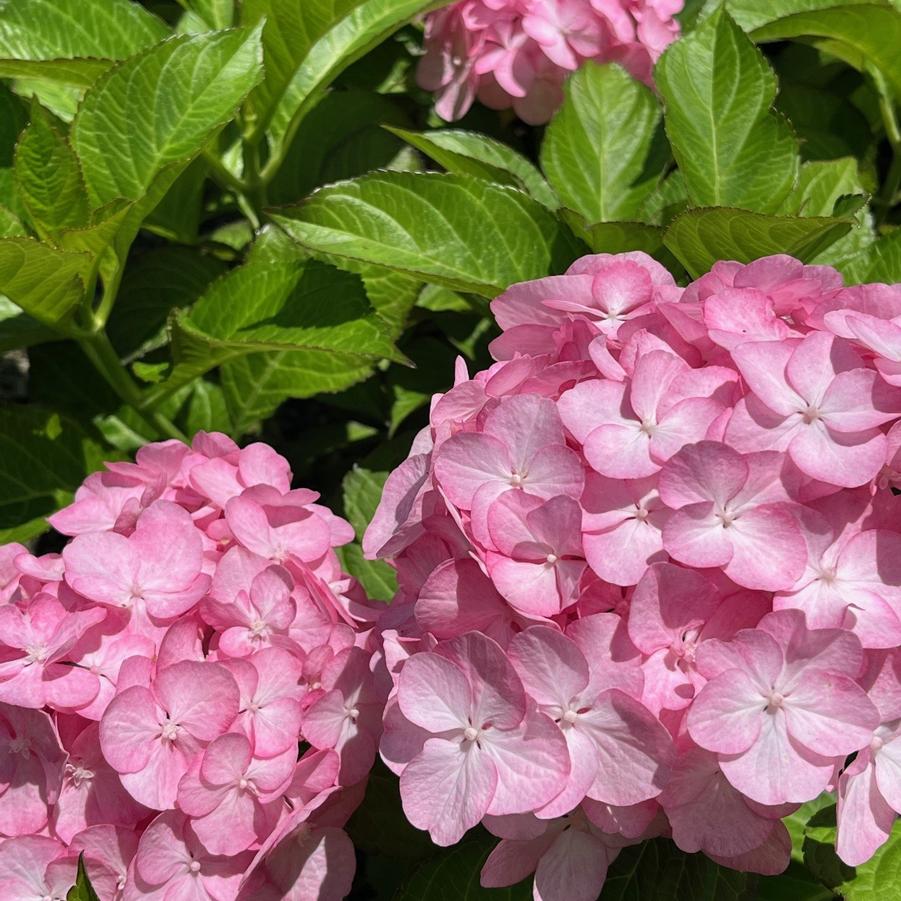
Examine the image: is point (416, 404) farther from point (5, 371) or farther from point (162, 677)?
point (5, 371)

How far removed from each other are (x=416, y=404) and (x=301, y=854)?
87 cm

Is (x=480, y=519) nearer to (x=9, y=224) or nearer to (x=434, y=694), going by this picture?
(x=434, y=694)

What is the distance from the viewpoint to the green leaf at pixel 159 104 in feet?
4.16

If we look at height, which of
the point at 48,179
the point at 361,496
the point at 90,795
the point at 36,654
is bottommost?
the point at 361,496

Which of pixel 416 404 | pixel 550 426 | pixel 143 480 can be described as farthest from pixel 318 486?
pixel 550 426

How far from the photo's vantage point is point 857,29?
1.42m

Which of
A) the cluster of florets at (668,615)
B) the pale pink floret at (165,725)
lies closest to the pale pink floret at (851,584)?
the cluster of florets at (668,615)

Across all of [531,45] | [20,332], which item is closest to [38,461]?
[20,332]

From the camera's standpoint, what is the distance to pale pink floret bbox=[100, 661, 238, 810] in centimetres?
94

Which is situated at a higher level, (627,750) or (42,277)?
(42,277)

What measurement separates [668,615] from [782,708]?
98 millimetres

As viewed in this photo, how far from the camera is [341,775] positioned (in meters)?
1.00

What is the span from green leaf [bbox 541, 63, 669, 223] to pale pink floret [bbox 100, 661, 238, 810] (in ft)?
2.35

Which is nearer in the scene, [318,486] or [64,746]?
[64,746]
